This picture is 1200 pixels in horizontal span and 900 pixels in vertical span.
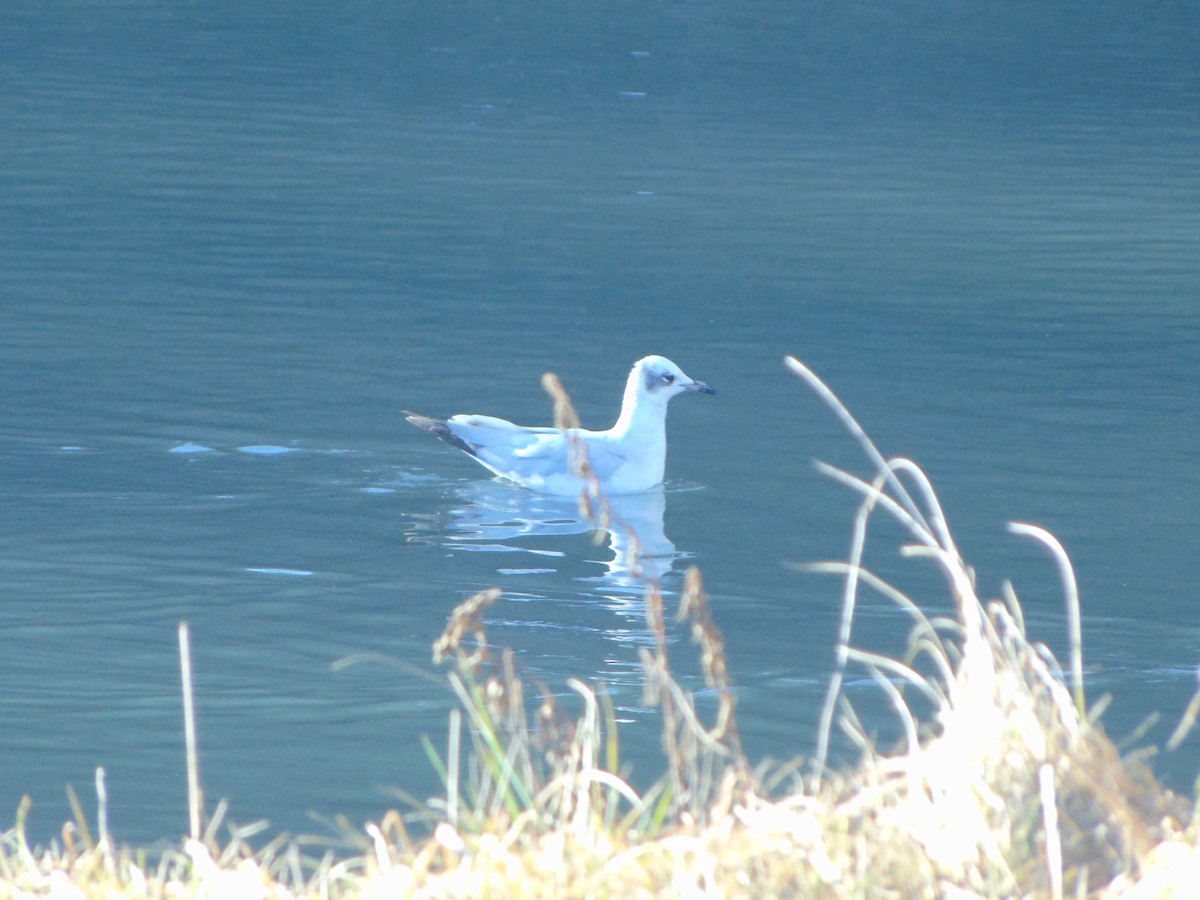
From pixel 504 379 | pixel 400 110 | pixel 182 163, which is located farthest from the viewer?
pixel 400 110

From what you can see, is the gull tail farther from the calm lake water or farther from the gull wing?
the calm lake water

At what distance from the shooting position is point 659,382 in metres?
10.2

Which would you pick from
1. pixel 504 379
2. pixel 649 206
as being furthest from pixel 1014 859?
pixel 649 206

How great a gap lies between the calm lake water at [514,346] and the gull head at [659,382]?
505 mm

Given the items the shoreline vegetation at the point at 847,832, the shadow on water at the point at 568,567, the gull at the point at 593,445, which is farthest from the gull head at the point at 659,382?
the shoreline vegetation at the point at 847,832

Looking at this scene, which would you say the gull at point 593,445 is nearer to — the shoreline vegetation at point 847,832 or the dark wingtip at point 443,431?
the dark wingtip at point 443,431

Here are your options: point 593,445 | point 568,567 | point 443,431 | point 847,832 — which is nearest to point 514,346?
point 443,431

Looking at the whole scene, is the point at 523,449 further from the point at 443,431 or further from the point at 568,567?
the point at 568,567

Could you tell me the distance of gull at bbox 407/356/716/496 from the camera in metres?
9.86

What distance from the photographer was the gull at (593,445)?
986cm

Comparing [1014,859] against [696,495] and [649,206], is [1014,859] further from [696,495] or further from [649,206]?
[649,206]

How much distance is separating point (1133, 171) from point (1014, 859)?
19.2 meters

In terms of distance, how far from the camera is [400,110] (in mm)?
24281

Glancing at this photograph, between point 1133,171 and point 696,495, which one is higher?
point 1133,171
